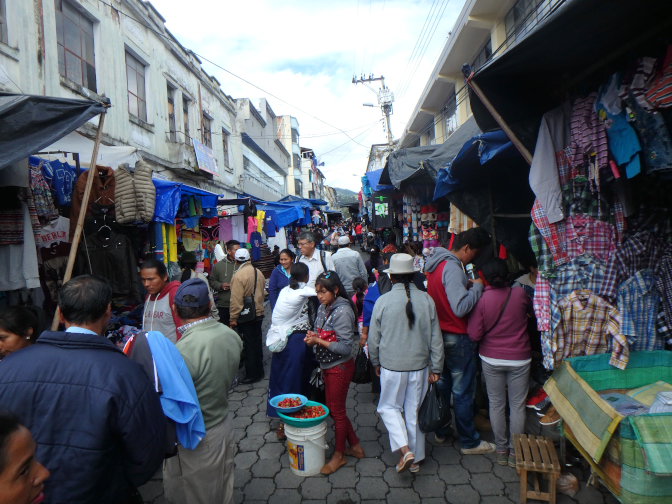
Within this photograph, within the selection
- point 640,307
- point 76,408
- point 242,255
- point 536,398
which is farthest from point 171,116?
point 640,307

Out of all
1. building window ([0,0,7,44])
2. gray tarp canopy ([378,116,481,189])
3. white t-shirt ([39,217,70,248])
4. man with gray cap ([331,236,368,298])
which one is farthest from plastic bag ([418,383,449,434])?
building window ([0,0,7,44])

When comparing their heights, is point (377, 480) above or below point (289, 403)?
below

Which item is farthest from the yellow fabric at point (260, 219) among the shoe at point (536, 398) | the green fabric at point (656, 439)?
the green fabric at point (656, 439)

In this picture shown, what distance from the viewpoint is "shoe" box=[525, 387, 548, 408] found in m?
3.52

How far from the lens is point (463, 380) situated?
3.57 m

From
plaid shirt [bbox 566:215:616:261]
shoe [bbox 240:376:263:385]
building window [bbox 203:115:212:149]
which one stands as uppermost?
building window [bbox 203:115:212:149]

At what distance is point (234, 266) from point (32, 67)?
4.86 metres

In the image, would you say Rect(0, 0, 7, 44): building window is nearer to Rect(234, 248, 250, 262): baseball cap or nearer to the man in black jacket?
Rect(234, 248, 250, 262): baseball cap

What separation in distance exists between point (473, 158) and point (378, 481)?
3421 mm

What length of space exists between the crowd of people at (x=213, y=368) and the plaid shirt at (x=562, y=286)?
0.38 m

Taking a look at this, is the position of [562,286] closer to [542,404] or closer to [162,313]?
[542,404]

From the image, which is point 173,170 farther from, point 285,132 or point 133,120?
point 285,132

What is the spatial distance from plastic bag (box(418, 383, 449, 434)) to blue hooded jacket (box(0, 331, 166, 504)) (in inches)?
89.8

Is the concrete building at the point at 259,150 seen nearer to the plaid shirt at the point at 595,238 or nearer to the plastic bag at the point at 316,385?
the plastic bag at the point at 316,385
